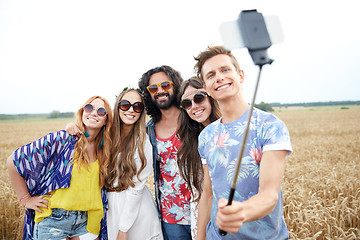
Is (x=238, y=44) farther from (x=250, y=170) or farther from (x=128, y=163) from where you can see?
(x=128, y=163)

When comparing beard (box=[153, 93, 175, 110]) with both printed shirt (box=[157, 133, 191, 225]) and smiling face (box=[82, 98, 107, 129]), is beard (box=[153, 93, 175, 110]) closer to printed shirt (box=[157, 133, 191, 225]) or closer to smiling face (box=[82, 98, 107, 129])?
printed shirt (box=[157, 133, 191, 225])

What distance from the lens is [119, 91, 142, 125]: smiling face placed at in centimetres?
299

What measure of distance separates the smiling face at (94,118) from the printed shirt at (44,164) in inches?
11.2

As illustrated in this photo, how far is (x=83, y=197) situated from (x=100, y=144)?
0.67 m

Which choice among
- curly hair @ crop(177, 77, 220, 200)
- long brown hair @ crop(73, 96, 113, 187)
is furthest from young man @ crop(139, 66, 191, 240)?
long brown hair @ crop(73, 96, 113, 187)

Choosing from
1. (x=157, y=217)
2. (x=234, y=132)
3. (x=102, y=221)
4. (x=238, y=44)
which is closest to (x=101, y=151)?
(x=102, y=221)

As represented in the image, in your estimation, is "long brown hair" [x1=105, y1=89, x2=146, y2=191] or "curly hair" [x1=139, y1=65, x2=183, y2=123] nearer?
"long brown hair" [x1=105, y1=89, x2=146, y2=191]

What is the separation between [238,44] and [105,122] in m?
2.32

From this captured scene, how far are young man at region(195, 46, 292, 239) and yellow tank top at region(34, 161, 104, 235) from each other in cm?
136

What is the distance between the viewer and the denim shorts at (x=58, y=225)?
96.0 inches

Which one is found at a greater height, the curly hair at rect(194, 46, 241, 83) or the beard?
the curly hair at rect(194, 46, 241, 83)

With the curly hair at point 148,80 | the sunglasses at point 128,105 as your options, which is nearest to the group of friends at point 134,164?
the sunglasses at point 128,105

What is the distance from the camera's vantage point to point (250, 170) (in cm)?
151

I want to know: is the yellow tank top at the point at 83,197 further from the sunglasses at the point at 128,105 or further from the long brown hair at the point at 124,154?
the sunglasses at the point at 128,105
